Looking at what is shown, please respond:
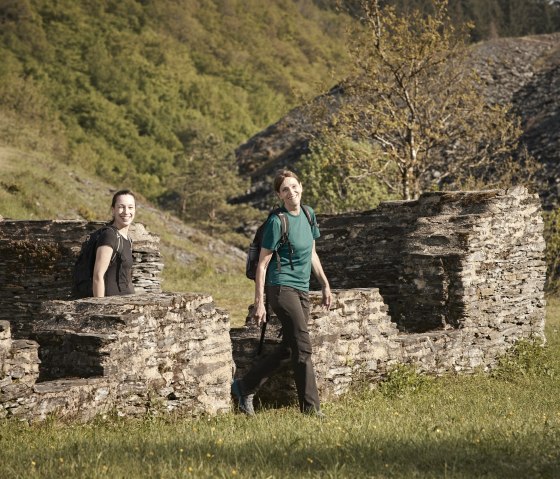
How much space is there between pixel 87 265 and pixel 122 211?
2.03 feet

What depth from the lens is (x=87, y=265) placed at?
8.80 metres

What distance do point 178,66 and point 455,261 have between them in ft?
278

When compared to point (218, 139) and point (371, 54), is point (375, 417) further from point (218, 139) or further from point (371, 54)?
point (218, 139)

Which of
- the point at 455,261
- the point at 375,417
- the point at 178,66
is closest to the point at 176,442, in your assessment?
the point at 375,417

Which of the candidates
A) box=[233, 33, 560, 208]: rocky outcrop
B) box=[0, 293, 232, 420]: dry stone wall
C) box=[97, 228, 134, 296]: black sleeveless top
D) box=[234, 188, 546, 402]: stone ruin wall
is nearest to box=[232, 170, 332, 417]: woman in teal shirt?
box=[0, 293, 232, 420]: dry stone wall

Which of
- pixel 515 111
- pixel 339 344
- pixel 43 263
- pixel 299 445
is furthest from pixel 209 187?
pixel 299 445

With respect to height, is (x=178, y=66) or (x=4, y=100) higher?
(x=178, y=66)

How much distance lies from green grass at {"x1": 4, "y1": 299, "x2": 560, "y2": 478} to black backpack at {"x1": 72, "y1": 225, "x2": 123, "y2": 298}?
1629 mm

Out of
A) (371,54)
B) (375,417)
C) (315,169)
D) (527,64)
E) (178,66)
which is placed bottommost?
(375,417)

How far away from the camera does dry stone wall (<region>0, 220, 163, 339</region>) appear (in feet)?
52.0

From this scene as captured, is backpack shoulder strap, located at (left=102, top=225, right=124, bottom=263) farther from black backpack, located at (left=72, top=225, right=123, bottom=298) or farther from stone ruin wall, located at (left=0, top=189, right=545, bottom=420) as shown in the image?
stone ruin wall, located at (left=0, top=189, right=545, bottom=420)

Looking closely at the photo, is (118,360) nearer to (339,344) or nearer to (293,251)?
(293,251)

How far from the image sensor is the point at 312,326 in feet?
32.1

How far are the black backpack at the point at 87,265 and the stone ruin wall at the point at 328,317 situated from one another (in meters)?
0.42
